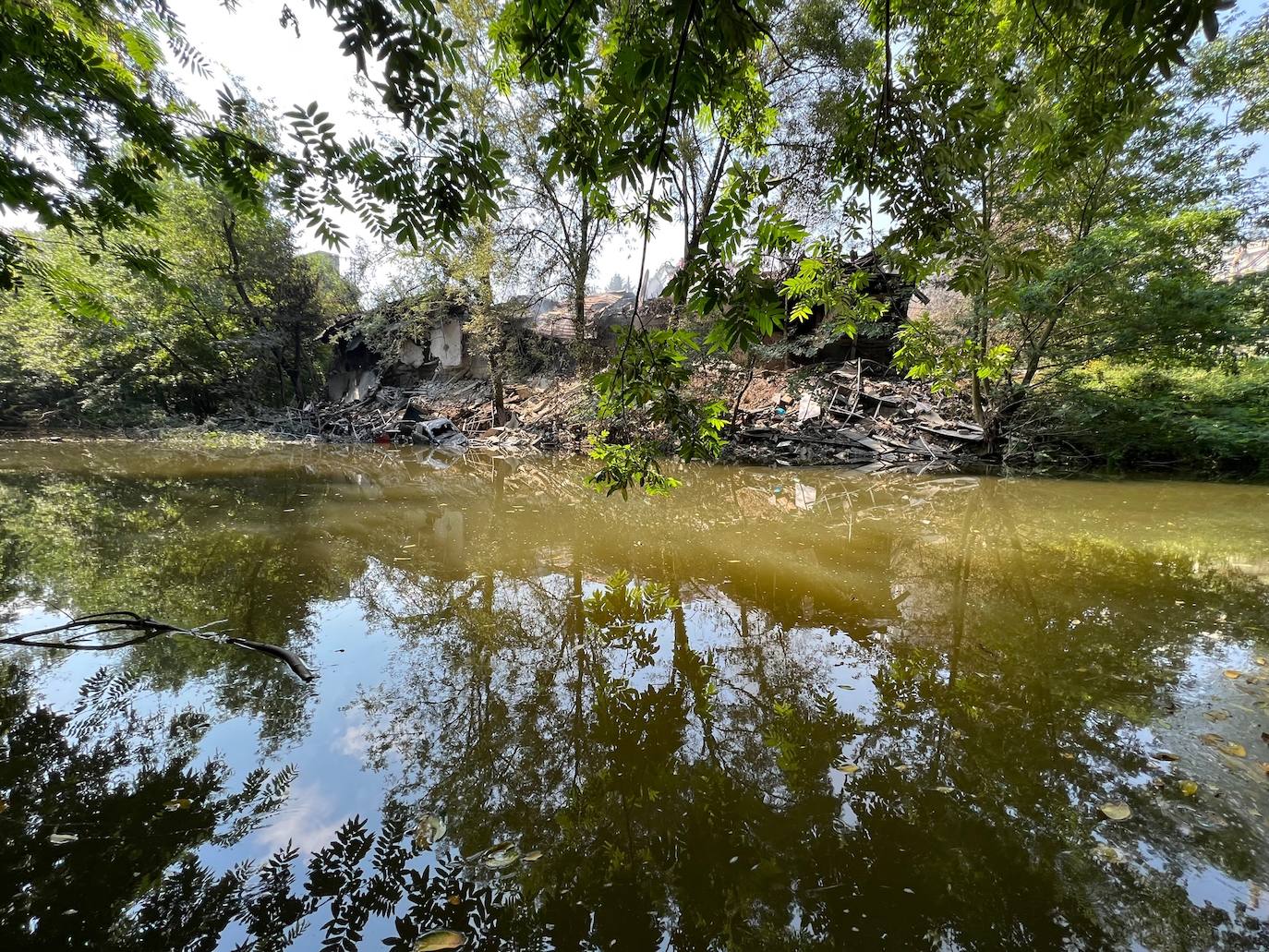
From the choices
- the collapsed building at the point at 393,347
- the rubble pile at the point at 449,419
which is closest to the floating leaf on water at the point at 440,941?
the rubble pile at the point at 449,419

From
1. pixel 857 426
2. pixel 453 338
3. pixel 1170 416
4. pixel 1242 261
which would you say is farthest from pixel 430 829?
pixel 453 338

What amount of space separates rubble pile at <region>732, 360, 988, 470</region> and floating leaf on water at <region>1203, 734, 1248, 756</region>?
9.20 m

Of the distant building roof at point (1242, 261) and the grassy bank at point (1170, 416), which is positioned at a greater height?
the distant building roof at point (1242, 261)

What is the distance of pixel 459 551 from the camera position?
207 inches

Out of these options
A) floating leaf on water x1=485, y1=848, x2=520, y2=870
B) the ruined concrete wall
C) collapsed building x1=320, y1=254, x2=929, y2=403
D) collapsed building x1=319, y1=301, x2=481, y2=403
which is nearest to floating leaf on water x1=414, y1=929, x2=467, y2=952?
floating leaf on water x1=485, y1=848, x2=520, y2=870

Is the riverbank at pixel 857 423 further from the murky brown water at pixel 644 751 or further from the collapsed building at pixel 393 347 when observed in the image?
the murky brown water at pixel 644 751

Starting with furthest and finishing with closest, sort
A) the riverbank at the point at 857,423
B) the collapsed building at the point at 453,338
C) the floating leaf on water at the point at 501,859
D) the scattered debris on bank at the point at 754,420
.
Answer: the collapsed building at the point at 453,338
the scattered debris on bank at the point at 754,420
the riverbank at the point at 857,423
the floating leaf on water at the point at 501,859

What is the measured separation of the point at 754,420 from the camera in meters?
13.4

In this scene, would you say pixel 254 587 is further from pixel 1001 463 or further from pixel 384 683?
pixel 1001 463

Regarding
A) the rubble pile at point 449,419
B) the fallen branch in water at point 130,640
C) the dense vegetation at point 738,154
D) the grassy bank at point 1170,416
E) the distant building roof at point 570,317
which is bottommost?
the rubble pile at point 449,419

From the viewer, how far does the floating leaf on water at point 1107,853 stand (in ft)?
5.47

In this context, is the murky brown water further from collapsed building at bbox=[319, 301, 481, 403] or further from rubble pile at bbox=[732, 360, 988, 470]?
collapsed building at bbox=[319, 301, 481, 403]

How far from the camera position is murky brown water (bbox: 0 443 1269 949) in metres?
1.52

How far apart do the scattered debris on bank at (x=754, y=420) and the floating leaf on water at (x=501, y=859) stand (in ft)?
27.1
